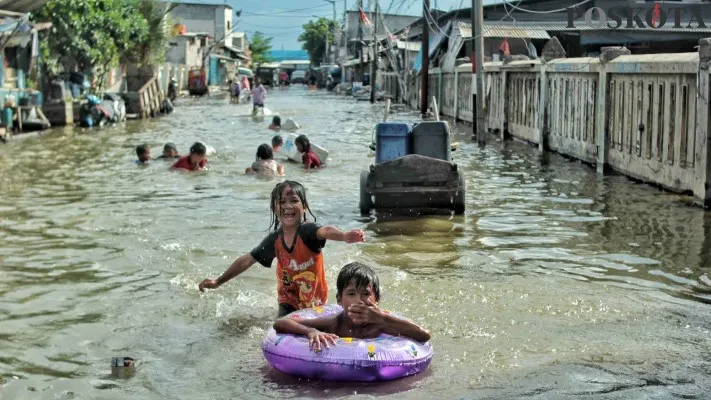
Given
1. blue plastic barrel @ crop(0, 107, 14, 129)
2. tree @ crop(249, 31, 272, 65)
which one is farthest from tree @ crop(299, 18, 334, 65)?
blue plastic barrel @ crop(0, 107, 14, 129)

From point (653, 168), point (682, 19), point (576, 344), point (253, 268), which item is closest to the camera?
point (576, 344)

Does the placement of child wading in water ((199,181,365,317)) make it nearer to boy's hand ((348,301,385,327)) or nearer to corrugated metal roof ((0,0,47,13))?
boy's hand ((348,301,385,327))

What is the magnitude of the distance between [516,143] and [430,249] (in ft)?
49.8

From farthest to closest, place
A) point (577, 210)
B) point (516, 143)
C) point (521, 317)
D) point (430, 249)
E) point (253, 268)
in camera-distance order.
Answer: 1. point (516, 143)
2. point (577, 210)
3. point (430, 249)
4. point (253, 268)
5. point (521, 317)

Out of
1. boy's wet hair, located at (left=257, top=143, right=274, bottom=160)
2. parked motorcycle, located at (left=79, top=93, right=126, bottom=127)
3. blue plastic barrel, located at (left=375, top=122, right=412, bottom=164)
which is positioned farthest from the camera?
parked motorcycle, located at (left=79, top=93, right=126, bottom=127)

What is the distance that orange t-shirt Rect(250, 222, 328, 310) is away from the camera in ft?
23.7

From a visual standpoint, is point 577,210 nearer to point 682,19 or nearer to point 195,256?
point 195,256

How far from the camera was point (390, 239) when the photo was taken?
11.9m

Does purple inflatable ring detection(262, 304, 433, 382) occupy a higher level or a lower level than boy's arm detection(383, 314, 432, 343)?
lower

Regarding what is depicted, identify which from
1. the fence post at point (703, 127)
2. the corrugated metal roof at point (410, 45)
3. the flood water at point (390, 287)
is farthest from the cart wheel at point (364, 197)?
the corrugated metal roof at point (410, 45)

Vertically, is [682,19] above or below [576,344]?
above

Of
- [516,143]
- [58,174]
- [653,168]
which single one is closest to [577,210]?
[653,168]

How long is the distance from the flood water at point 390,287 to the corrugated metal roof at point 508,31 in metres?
22.1

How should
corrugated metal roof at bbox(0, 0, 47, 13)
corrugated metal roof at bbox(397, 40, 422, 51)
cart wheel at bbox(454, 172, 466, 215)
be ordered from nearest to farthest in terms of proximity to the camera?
cart wheel at bbox(454, 172, 466, 215) < corrugated metal roof at bbox(0, 0, 47, 13) < corrugated metal roof at bbox(397, 40, 422, 51)
